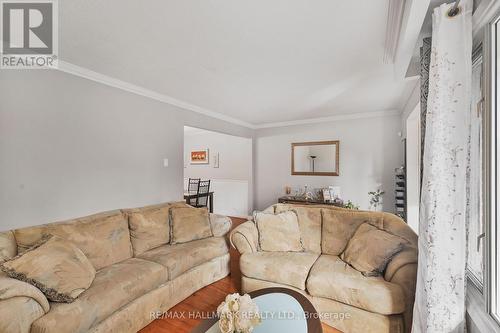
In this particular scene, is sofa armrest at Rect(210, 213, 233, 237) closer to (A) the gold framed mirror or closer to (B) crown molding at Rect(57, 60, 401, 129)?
(B) crown molding at Rect(57, 60, 401, 129)

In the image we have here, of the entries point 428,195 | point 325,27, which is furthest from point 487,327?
point 325,27

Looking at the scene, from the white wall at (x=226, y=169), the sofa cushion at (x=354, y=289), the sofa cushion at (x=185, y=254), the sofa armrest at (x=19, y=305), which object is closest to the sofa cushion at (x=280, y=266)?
the sofa cushion at (x=354, y=289)

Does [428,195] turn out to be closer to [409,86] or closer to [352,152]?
[409,86]

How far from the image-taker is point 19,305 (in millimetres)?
1434

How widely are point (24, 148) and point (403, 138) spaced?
519 cm

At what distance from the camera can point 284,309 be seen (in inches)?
62.1

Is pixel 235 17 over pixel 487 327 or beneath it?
over

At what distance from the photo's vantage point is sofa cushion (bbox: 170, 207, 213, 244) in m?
2.97

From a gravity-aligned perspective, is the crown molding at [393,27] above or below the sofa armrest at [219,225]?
above

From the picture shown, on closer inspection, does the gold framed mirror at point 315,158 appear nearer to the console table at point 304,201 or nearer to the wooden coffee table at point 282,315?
the console table at point 304,201

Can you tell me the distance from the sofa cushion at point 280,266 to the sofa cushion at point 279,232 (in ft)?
0.36

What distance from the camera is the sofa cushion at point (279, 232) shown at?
2705 mm

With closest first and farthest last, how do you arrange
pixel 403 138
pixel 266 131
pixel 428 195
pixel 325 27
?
1. pixel 428 195
2. pixel 325 27
3. pixel 403 138
4. pixel 266 131

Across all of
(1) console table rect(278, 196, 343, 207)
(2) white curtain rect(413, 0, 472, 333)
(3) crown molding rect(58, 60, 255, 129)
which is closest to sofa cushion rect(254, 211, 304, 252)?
(2) white curtain rect(413, 0, 472, 333)
